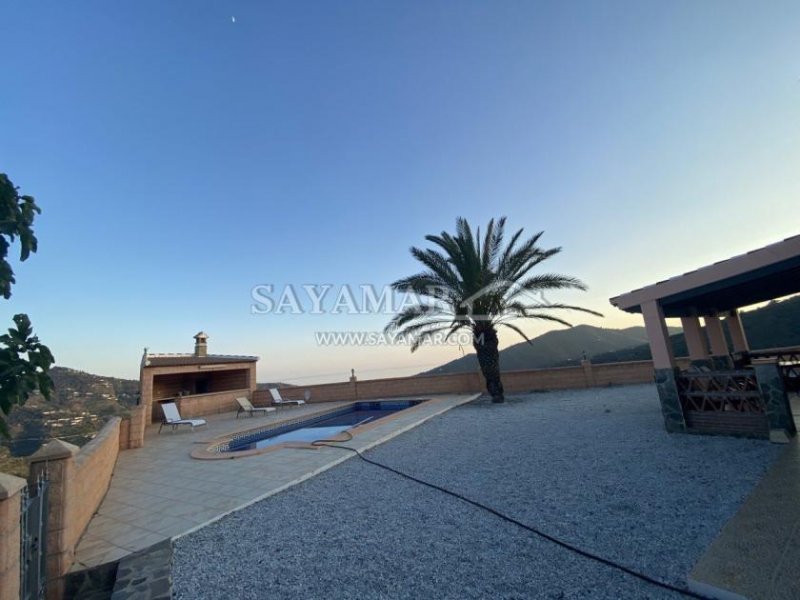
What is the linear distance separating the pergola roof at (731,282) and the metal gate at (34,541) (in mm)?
8876

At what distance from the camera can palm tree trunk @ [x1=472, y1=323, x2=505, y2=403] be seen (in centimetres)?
1223

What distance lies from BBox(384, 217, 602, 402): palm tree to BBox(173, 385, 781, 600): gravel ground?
6035mm

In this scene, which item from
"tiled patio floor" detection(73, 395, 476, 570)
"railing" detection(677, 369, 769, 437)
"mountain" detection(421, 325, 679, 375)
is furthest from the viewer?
"mountain" detection(421, 325, 679, 375)

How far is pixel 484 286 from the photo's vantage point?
39.4 feet

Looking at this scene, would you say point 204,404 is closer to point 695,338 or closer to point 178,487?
point 178,487

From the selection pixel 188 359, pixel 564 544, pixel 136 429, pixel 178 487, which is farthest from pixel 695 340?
pixel 188 359

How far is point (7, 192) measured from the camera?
2.45 metres

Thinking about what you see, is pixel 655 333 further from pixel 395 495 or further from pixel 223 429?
pixel 223 429

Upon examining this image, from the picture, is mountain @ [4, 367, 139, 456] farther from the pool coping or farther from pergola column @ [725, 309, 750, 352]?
pergola column @ [725, 309, 750, 352]

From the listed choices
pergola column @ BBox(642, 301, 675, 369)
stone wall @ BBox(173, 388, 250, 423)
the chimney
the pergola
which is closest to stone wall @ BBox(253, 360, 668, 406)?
stone wall @ BBox(173, 388, 250, 423)

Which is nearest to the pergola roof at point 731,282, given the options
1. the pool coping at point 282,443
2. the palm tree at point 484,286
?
the palm tree at point 484,286

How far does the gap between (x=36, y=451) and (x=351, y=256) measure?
13396 millimetres

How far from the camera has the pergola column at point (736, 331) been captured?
447 inches

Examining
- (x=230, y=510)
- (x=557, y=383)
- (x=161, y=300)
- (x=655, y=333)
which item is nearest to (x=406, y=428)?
→ (x=230, y=510)
